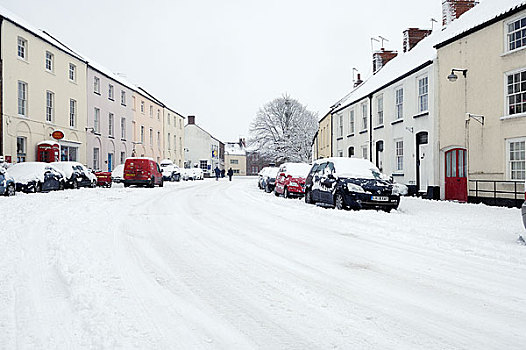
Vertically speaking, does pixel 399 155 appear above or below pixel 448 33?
below

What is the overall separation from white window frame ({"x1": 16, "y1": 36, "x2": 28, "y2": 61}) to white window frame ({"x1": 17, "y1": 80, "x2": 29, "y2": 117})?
4.64 ft

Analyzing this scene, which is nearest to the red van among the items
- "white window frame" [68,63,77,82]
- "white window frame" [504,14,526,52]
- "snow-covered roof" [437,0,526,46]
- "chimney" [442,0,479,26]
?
"white window frame" [68,63,77,82]

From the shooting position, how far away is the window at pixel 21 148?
80.9 feet

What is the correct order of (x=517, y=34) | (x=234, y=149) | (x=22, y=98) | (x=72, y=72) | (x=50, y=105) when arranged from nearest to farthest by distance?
1. (x=517, y=34)
2. (x=22, y=98)
3. (x=50, y=105)
4. (x=72, y=72)
5. (x=234, y=149)

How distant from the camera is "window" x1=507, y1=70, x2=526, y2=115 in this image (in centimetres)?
1582

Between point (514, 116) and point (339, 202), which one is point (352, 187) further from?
point (514, 116)

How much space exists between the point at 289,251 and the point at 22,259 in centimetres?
394

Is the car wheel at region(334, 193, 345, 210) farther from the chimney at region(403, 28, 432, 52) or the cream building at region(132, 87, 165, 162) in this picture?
the cream building at region(132, 87, 165, 162)

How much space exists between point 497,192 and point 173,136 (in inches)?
1891

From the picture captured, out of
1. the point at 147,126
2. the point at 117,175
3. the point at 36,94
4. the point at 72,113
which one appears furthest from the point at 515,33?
the point at 147,126

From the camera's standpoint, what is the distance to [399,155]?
80.2ft

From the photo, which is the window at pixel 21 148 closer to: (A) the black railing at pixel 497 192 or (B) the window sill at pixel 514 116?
(A) the black railing at pixel 497 192

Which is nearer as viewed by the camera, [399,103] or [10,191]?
[10,191]

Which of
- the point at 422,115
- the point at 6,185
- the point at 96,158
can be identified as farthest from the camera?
the point at 96,158
